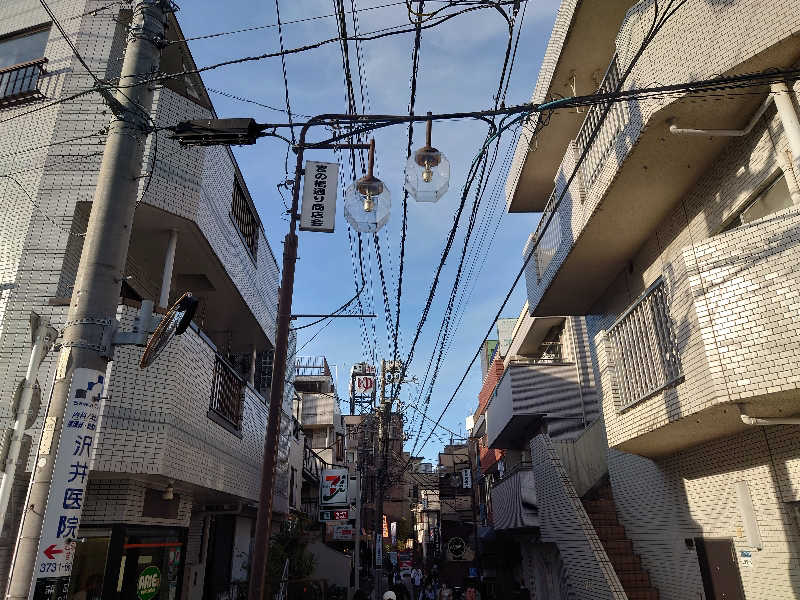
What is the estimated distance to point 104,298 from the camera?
6.22 m

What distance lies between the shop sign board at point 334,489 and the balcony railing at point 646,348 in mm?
16044

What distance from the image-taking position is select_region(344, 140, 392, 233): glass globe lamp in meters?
7.12

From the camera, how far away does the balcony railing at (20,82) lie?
11789 millimetres

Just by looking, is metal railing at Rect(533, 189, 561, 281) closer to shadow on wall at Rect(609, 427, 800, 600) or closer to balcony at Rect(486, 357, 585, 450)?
shadow on wall at Rect(609, 427, 800, 600)

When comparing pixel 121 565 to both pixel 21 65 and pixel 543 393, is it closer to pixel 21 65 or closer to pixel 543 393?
pixel 21 65

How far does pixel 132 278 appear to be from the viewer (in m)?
12.2

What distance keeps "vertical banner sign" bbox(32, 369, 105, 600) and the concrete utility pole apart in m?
0.06

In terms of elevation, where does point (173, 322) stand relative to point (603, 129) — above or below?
below

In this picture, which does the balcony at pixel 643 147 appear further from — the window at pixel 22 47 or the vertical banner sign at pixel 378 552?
the vertical banner sign at pixel 378 552

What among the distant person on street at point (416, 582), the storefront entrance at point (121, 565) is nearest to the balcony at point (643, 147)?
the storefront entrance at point (121, 565)

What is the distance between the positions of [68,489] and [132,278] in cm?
747

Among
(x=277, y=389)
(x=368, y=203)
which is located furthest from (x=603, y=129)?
(x=277, y=389)

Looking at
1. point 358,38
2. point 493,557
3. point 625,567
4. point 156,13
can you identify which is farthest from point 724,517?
point 493,557

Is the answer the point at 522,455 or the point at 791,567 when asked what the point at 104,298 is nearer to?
the point at 791,567
